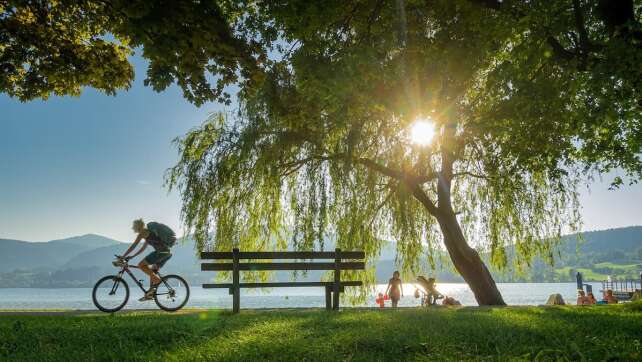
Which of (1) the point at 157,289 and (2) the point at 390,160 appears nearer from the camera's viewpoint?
(1) the point at 157,289

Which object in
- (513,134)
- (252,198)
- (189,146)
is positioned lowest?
(252,198)

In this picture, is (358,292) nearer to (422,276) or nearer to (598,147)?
(422,276)

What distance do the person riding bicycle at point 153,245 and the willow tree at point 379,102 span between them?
10.5 feet

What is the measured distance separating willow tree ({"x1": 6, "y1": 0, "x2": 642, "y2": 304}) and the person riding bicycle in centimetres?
319

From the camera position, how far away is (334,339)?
5.63 m

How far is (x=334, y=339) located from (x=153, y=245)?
637 cm

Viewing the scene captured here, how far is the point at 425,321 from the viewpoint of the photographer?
284 inches

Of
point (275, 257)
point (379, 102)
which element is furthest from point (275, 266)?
point (379, 102)

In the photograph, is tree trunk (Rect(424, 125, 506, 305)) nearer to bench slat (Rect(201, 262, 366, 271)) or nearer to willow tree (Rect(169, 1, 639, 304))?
willow tree (Rect(169, 1, 639, 304))

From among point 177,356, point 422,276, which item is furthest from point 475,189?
point 177,356

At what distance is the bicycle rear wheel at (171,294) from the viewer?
11.1 m

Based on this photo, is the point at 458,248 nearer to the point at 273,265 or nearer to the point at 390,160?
the point at 390,160

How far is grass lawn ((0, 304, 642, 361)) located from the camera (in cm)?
488

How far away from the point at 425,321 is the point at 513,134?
6.04m
